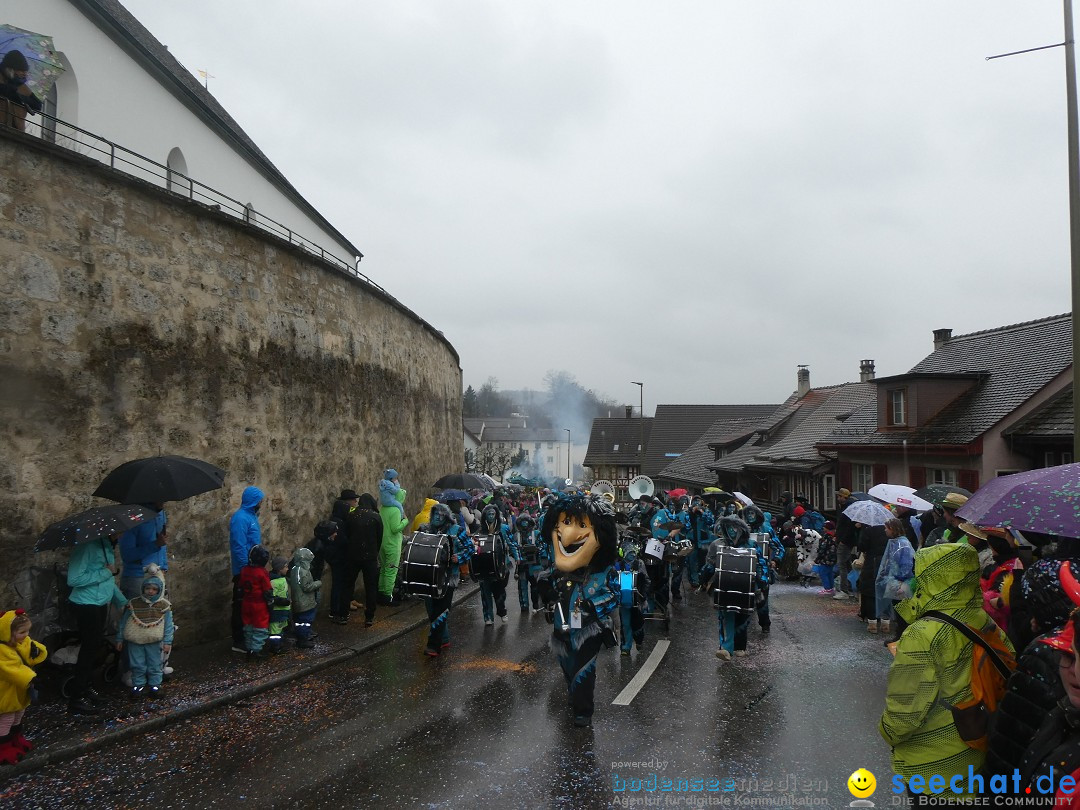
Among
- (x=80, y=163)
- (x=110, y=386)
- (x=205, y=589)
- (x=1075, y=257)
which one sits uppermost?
(x=80, y=163)

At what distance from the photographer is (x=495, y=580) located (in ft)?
31.3

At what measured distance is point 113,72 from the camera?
46.9 ft

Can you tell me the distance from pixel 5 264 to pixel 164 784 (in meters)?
4.85

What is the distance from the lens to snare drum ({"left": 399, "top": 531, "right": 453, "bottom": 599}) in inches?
309

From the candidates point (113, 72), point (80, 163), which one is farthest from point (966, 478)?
point (113, 72)

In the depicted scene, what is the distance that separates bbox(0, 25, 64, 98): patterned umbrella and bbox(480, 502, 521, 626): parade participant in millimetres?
7448

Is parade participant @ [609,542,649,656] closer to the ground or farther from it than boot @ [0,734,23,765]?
farther from it

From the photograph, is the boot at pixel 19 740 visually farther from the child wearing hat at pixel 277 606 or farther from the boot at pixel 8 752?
the child wearing hat at pixel 277 606

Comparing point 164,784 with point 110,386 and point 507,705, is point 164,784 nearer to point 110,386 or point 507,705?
point 507,705

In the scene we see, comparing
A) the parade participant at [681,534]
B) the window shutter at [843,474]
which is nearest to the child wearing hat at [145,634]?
the parade participant at [681,534]

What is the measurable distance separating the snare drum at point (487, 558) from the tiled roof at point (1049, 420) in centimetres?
1436

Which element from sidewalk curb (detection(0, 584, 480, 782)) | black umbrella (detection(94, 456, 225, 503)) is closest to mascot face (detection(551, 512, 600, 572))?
sidewalk curb (detection(0, 584, 480, 782))

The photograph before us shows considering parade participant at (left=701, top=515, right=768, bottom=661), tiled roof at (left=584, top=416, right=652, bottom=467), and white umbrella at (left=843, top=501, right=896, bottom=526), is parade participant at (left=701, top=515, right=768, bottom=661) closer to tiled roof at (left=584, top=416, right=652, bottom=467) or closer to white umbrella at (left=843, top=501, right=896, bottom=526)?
white umbrella at (left=843, top=501, right=896, bottom=526)

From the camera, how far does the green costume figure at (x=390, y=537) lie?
35.0 ft
